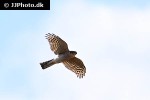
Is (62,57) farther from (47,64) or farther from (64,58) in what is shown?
(47,64)

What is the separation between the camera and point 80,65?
2169 cm

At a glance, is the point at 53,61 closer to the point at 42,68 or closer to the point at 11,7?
the point at 42,68

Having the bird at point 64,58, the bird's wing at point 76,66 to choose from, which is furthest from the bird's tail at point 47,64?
the bird's wing at point 76,66

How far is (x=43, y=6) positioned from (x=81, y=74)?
3.97 meters

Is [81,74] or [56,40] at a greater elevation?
[56,40]

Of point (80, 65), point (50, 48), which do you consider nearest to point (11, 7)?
point (50, 48)

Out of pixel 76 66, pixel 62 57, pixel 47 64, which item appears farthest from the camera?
pixel 76 66

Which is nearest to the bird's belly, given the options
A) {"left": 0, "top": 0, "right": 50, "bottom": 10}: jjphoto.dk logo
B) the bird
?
the bird

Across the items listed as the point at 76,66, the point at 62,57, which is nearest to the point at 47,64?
the point at 62,57

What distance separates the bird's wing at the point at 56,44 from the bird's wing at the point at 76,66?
871 millimetres

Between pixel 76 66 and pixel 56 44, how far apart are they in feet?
5.81

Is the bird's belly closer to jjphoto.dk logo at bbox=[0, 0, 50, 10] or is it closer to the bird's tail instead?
the bird's tail

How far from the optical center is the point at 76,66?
70.8ft

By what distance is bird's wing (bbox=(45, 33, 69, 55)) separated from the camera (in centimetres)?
2041
